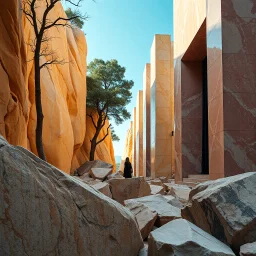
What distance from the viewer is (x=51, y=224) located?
1.97 meters

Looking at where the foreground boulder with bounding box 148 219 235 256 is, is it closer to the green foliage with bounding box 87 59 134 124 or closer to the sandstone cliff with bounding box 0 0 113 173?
the sandstone cliff with bounding box 0 0 113 173

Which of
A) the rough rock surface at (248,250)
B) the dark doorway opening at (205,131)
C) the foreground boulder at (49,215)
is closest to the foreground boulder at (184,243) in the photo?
the rough rock surface at (248,250)

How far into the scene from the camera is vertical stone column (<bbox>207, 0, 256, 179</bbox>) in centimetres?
768

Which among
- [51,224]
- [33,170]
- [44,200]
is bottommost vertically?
[51,224]

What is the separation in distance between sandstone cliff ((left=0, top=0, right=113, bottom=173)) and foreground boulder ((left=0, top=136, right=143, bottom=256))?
5392 mm

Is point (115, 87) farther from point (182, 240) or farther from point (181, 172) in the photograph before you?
point (182, 240)

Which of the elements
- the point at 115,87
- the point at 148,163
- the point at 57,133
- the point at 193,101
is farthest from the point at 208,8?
the point at 148,163

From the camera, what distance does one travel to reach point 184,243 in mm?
2121

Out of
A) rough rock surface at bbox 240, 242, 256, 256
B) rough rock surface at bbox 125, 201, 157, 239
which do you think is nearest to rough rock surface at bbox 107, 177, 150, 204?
rough rock surface at bbox 125, 201, 157, 239

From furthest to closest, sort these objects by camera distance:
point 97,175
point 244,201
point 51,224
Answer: point 97,175 → point 244,201 → point 51,224

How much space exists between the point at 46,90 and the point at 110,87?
1110 cm

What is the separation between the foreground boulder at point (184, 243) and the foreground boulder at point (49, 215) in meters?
0.29

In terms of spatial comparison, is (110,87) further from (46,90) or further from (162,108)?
(46,90)

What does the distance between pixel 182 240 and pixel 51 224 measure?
0.99m
